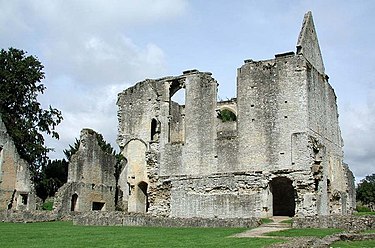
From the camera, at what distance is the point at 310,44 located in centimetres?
2833

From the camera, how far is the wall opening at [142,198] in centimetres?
3094

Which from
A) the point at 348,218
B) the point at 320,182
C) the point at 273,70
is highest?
the point at 273,70

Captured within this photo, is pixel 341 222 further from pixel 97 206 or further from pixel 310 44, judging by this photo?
pixel 97 206

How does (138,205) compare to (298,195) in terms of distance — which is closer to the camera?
(298,195)

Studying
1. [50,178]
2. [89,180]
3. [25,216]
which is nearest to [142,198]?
[89,180]

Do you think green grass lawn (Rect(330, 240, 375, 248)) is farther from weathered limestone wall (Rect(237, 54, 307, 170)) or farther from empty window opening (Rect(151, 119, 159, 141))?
empty window opening (Rect(151, 119, 159, 141))

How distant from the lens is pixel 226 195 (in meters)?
26.7

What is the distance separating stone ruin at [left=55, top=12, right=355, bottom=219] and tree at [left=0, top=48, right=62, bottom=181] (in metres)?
7.09

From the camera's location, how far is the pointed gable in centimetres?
2694

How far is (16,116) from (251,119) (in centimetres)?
2080

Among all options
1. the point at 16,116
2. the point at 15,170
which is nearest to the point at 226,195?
the point at 15,170

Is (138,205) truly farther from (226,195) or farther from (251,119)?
(251,119)

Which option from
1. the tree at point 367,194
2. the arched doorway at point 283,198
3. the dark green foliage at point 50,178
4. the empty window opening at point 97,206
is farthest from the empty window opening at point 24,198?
the tree at point 367,194

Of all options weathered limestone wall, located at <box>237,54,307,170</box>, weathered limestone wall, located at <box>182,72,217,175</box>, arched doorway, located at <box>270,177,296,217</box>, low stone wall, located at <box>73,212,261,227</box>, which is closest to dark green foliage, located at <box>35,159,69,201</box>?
weathered limestone wall, located at <box>182,72,217,175</box>
